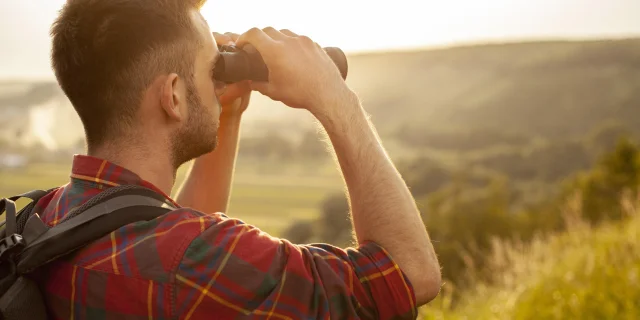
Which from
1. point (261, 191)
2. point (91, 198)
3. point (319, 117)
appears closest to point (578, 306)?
point (319, 117)

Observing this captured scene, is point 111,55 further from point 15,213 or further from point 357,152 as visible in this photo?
point 357,152

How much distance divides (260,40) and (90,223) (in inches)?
24.1

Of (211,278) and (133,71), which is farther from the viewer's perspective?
(133,71)

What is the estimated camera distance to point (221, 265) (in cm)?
133

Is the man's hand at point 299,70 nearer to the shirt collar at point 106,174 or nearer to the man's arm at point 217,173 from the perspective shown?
the shirt collar at point 106,174

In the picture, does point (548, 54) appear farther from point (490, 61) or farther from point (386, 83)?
point (386, 83)

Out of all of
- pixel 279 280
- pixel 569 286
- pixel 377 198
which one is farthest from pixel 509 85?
pixel 279 280

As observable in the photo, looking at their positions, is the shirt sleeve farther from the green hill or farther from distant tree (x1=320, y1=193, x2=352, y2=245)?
the green hill

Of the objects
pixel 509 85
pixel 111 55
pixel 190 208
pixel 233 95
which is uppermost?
pixel 111 55

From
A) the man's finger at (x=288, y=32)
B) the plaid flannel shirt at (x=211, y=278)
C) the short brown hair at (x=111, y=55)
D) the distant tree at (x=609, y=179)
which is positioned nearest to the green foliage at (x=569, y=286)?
the plaid flannel shirt at (x=211, y=278)

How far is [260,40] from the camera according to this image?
5.30 ft

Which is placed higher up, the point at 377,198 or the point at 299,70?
the point at 299,70

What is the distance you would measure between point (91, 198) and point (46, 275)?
0.19 meters

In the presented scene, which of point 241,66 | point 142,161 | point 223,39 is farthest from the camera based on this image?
point 223,39
